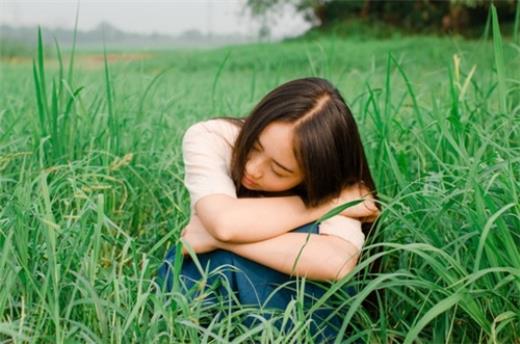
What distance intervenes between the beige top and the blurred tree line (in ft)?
47.0

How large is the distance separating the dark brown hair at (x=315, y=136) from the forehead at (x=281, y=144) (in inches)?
0.5

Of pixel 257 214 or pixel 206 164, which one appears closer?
pixel 257 214

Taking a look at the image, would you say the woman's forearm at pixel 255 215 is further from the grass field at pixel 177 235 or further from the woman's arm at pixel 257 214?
the grass field at pixel 177 235

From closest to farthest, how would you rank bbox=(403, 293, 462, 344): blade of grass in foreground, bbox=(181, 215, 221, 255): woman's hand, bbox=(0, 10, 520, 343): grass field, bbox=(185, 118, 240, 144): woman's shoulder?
bbox=(403, 293, 462, 344): blade of grass in foreground → bbox=(0, 10, 520, 343): grass field → bbox=(181, 215, 221, 255): woman's hand → bbox=(185, 118, 240, 144): woman's shoulder

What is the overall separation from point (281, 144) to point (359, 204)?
10.0 inches

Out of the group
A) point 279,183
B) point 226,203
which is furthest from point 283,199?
point 226,203

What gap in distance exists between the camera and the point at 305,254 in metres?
1.76

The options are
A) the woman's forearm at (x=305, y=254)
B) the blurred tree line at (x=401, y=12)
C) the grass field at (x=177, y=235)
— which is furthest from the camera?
the blurred tree line at (x=401, y=12)

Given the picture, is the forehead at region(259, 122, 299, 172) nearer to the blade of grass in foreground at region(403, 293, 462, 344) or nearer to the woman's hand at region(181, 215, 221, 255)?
the woman's hand at region(181, 215, 221, 255)

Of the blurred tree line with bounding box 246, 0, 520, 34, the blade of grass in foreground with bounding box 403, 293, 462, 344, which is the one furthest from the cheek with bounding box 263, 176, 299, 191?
the blurred tree line with bounding box 246, 0, 520, 34

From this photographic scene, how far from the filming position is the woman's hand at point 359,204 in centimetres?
191

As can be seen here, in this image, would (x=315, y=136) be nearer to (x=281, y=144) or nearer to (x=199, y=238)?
(x=281, y=144)

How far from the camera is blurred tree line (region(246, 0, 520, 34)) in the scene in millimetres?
16359

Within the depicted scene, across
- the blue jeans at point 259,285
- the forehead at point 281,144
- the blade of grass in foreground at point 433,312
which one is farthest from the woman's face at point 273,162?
the blade of grass in foreground at point 433,312
